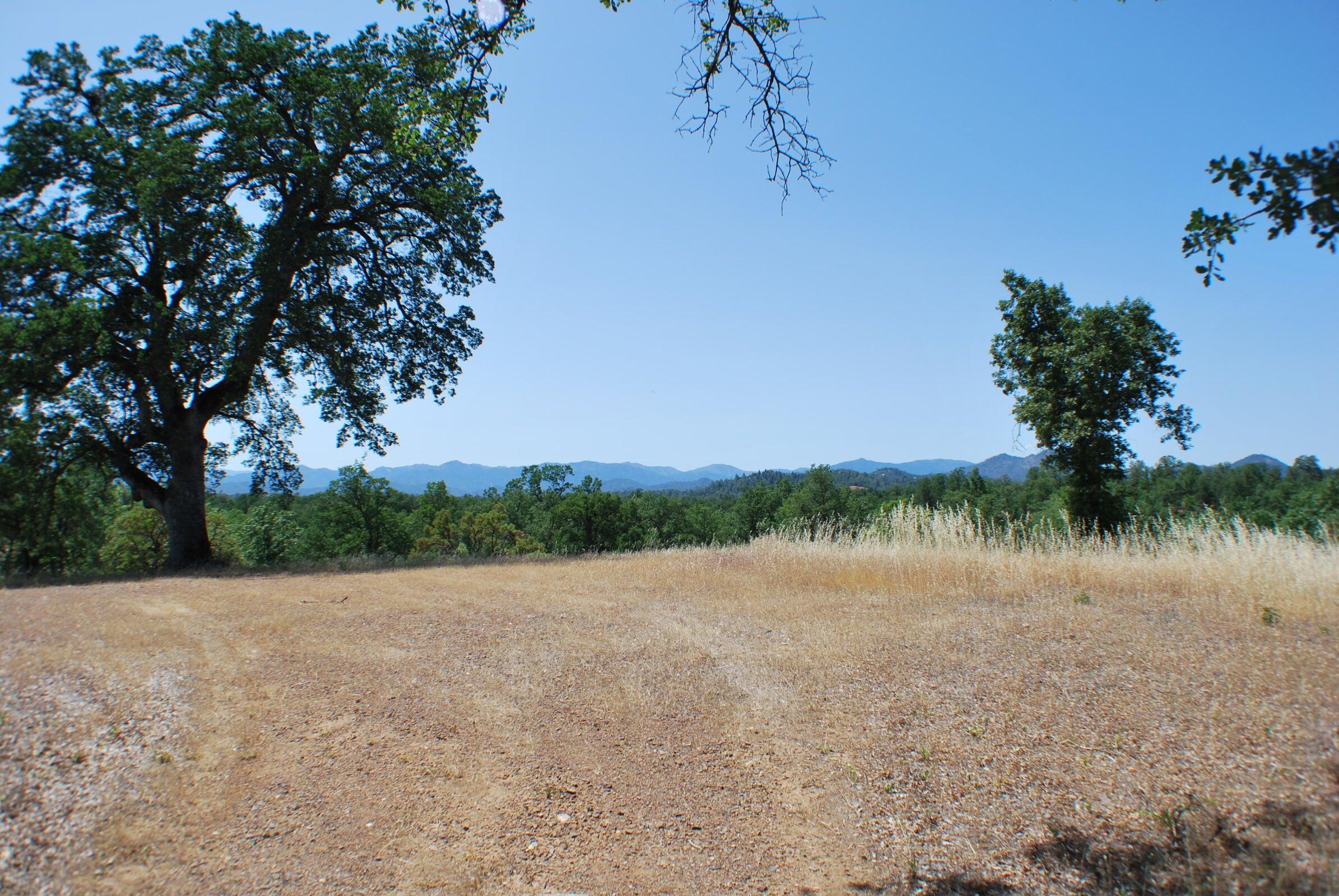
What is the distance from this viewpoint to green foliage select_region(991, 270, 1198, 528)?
883 inches

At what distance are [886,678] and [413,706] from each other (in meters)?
4.16

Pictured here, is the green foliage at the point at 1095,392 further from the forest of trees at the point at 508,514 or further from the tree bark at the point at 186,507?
the tree bark at the point at 186,507

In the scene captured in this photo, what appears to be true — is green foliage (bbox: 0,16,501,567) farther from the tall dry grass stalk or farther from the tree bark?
the tall dry grass stalk

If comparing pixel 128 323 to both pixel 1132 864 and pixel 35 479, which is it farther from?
pixel 1132 864

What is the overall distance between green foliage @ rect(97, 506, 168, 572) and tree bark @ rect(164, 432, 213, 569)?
14337 millimetres

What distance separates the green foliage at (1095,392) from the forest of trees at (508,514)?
106 centimetres

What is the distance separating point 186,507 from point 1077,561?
1771cm

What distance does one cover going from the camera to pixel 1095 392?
22.4 metres

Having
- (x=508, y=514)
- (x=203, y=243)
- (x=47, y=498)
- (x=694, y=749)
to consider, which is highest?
(x=203, y=243)

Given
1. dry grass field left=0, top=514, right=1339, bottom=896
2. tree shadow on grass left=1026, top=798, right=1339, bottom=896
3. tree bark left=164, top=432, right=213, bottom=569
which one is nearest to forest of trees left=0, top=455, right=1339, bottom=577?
tree bark left=164, top=432, right=213, bottom=569

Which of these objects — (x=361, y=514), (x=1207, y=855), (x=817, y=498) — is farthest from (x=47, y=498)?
(x=817, y=498)

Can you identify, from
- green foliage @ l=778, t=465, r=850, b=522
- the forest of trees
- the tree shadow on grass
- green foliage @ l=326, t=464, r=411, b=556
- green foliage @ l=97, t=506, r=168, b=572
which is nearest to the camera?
the tree shadow on grass

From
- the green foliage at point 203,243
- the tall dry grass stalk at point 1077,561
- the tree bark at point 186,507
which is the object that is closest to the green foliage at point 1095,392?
the tall dry grass stalk at point 1077,561

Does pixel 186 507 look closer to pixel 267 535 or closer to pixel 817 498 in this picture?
pixel 267 535
